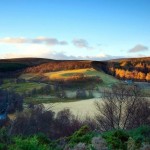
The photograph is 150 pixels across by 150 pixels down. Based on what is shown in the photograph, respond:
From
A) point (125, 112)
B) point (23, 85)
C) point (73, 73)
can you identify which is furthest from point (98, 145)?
point (73, 73)

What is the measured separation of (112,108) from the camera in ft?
133

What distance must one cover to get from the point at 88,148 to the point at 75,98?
121465mm

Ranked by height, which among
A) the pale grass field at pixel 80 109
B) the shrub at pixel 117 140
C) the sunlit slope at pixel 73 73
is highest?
the shrub at pixel 117 140

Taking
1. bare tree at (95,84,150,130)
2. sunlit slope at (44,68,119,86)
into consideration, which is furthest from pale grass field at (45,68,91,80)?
bare tree at (95,84,150,130)

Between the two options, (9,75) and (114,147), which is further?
(9,75)

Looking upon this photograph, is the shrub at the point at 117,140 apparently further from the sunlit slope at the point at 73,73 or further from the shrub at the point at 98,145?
the sunlit slope at the point at 73,73

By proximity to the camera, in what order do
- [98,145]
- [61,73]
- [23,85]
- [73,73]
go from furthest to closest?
[61,73]
[73,73]
[23,85]
[98,145]

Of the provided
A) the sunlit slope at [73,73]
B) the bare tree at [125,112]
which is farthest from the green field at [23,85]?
the bare tree at [125,112]

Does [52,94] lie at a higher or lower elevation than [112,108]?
lower

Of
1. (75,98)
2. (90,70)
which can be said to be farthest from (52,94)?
(90,70)

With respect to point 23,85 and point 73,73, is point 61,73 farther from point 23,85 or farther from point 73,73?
point 23,85

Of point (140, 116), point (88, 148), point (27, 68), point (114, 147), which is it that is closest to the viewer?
point (88, 148)

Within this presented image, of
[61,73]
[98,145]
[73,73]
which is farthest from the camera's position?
[61,73]

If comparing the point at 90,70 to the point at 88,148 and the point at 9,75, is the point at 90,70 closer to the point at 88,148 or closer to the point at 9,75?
the point at 9,75
